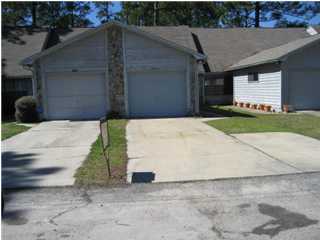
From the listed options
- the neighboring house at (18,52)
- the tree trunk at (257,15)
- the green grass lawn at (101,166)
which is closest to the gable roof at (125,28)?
the neighboring house at (18,52)

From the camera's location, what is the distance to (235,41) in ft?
91.6

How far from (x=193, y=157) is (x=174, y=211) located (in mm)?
3350

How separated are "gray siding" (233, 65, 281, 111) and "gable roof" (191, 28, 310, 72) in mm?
1852

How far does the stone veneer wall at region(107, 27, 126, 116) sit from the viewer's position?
56.4ft

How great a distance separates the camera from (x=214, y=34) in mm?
28781

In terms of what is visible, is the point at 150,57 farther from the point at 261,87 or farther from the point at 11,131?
the point at 11,131

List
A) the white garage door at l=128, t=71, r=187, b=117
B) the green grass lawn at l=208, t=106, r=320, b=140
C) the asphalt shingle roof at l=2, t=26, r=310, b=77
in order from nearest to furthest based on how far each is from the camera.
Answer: the green grass lawn at l=208, t=106, r=320, b=140 → the white garage door at l=128, t=71, r=187, b=117 → the asphalt shingle roof at l=2, t=26, r=310, b=77

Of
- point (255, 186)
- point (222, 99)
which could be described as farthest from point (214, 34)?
point (255, 186)

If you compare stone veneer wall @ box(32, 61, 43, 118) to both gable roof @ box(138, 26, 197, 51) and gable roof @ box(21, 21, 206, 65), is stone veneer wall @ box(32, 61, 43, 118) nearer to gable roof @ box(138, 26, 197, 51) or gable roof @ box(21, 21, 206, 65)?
gable roof @ box(21, 21, 206, 65)

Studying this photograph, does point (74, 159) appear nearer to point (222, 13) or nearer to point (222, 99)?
point (222, 99)

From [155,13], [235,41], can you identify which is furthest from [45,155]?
[155,13]

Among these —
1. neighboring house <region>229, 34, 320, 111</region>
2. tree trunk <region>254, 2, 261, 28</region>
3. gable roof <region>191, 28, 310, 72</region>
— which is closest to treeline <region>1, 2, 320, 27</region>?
tree trunk <region>254, 2, 261, 28</region>

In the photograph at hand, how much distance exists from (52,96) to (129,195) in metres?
12.7

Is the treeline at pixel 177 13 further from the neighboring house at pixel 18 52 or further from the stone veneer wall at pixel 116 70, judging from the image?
the stone veneer wall at pixel 116 70
